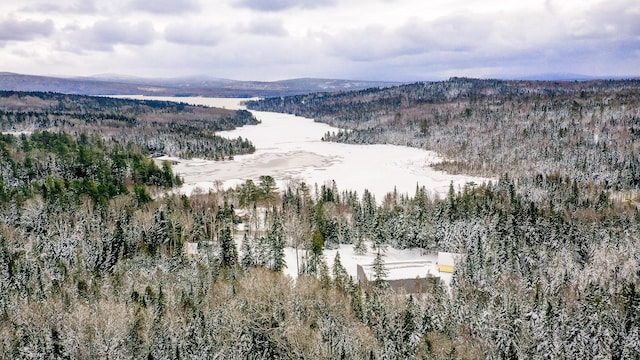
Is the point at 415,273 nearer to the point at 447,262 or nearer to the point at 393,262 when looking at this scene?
the point at 447,262

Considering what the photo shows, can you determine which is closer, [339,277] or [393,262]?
[339,277]

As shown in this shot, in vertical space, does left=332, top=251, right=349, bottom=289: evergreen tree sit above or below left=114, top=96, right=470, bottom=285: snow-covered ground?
above

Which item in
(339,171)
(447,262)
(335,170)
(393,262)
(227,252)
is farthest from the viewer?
(335,170)

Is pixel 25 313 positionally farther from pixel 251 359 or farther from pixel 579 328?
pixel 579 328

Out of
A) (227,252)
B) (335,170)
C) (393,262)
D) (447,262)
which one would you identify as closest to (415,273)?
(447,262)

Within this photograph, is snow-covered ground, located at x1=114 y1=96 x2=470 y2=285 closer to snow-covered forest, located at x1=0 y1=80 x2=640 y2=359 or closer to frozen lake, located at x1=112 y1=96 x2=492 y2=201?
frozen lake, located at x1=112 y1=96 x2=492 y2=201

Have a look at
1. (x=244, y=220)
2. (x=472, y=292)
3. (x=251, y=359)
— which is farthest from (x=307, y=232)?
(x=251, y=359)

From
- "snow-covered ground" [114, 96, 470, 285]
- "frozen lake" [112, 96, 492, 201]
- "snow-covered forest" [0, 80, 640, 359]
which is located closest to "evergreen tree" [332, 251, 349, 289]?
"snow-covered forest" [0, 80, 640, 359]

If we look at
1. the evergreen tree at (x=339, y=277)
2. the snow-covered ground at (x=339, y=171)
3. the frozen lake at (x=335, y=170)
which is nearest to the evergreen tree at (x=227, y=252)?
the snow-covered ground at (x=339, y=171)
